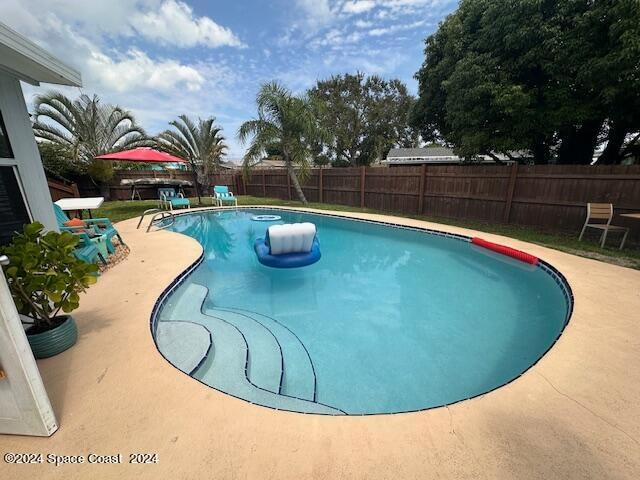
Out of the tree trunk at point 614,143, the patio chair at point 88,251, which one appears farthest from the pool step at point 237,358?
the tree trunk at point 614,143

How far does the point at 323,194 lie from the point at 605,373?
12.9m

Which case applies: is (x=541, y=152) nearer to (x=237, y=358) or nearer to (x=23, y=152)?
(x=237, y=358)

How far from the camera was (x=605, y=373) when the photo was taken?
2.32 meters

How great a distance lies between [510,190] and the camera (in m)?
8.36

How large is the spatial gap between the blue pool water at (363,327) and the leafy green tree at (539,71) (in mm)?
4438

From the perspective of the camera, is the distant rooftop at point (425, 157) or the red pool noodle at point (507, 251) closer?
the red pool noodle at point (507, 251)

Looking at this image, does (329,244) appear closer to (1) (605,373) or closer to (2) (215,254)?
(2) (215,254)

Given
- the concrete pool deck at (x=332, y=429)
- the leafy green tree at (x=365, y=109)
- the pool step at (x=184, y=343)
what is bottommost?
the pool step at (x=184, y=343)

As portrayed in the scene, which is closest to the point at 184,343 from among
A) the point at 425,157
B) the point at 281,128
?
the point at 281,128

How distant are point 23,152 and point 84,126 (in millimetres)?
14669

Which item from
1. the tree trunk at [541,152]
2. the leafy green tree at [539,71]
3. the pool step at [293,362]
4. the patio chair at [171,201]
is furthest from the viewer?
the patio chair at [171,201]

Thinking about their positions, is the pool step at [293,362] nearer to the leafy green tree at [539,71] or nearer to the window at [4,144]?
the window at [4,144]

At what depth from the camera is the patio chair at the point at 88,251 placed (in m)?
4.18

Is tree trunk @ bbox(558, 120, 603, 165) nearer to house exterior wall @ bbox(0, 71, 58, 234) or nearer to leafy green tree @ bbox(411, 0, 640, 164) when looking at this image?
leafy green tree @ bbox(411, 0, 640, 164)
